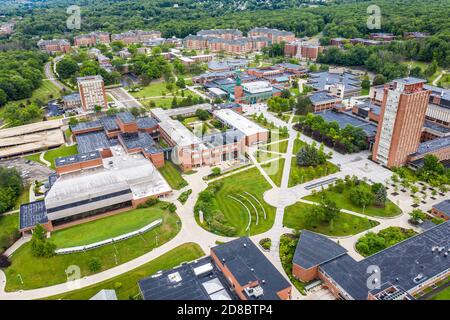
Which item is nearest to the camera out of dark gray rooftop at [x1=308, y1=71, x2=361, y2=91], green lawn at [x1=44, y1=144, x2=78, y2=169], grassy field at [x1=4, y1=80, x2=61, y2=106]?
green lawn at [x1=44, y1=144, x2=78, y2=169]

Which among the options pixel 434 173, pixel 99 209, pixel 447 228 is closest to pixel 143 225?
pixel 99 209

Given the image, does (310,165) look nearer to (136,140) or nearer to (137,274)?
(136,140)

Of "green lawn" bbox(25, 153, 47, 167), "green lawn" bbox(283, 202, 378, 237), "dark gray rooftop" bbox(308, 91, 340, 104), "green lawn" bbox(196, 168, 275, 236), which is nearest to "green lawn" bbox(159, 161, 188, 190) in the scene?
"green lawn" bbox(196, 168, 275, 236)

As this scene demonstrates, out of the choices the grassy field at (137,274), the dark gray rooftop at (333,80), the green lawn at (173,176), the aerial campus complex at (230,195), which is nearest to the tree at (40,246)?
the aerial campus complex at (230,195)

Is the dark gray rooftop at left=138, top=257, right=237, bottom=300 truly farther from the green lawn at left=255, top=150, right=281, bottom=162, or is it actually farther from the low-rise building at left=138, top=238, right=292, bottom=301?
the green lawn at left=255, top=150, right=281, bottom=162

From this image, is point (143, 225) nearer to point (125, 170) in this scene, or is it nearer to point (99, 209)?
point (99, 209)

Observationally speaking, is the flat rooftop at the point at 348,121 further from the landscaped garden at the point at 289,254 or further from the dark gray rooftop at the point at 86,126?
the dark gray rooftop at the point at 86,126

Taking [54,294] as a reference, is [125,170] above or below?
above
